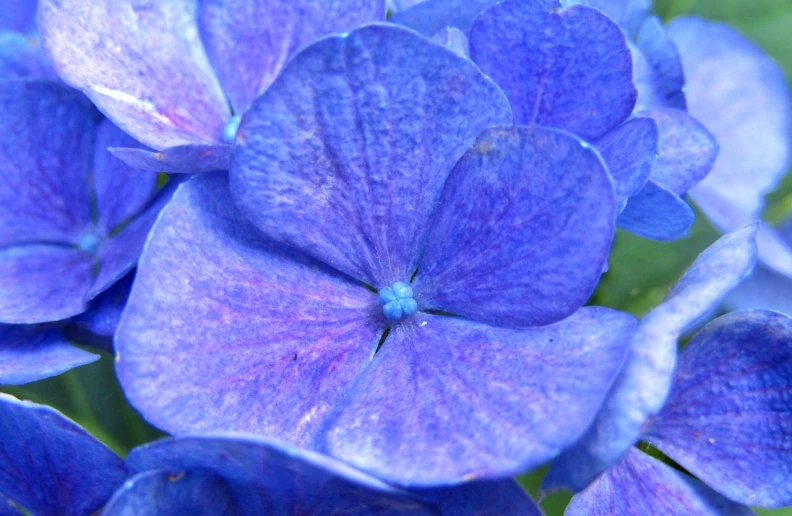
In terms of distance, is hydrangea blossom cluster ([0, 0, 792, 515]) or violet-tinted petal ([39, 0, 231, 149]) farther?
violet-tinted petal ([39, 0, 231, 149])

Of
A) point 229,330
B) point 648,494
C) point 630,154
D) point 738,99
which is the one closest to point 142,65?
point 229,330

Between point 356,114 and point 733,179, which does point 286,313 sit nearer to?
point 356,114

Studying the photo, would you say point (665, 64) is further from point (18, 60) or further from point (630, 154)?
point (18, 60)

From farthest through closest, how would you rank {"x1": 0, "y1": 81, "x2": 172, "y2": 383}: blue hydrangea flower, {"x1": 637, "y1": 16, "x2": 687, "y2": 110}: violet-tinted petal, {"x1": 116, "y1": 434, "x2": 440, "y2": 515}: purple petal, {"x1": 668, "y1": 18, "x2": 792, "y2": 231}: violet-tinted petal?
{"x1": 668, "y1": 18, "x2": 792, "y2": 231}: violet-tinted petal < {"x1": 637, "y1": 16, "x2": 687, "y2": 110}: violet-tinted petal < {"x1": 0, "y1": 81, "x2": 172, "y2": 383}: blue hydrangea flower < {"x1": 116, "y1": 434, "x2": 440, "y2": 515}: purple petal

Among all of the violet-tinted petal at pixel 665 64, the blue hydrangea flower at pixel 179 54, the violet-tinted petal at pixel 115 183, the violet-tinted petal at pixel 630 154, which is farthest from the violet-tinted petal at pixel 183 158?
the violet-tinted petal at pixel 665 64

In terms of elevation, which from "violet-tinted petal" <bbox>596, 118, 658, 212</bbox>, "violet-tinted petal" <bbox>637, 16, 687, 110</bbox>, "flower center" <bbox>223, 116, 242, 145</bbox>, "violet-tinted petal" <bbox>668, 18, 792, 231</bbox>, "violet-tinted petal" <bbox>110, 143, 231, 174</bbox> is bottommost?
"violet-tinted petal" <bbox>668, 18, 792, 231</bbox>

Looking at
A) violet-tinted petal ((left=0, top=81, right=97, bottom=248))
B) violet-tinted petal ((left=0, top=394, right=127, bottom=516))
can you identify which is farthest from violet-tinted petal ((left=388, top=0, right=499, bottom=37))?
violet-tinted petal ((left=0, top=394, right=127, bottom=516))

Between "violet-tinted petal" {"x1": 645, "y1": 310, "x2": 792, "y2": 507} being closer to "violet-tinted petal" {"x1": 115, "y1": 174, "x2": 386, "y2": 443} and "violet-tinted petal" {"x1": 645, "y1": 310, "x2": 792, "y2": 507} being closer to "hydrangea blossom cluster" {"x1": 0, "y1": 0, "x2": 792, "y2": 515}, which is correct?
"hydrangea blossom cluster" {"x1": 0, "y1": 0, "x2": 792, "y2": 515}

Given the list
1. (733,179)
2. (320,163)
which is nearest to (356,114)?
(320,163)
